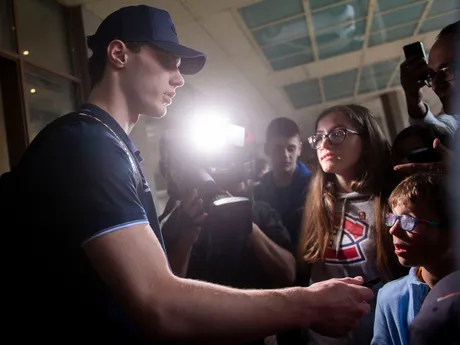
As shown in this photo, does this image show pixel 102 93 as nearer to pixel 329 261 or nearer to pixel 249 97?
pixel 329 261

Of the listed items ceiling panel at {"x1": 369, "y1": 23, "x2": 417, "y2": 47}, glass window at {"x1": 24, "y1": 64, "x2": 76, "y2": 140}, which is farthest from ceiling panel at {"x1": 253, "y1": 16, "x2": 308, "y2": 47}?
glass window at {"x1": 24, "y1": 64, "x2": 76, "y2": 140}

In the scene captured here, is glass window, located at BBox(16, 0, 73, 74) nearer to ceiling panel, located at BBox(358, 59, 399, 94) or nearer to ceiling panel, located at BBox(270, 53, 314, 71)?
ceiling panel, located at BBox(270, 53, 314, 71)

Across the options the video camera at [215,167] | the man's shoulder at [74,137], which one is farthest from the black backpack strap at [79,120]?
the video camera at [215,167]

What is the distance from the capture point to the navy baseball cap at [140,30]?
1.04 meters

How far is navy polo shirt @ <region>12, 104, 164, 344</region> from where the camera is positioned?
0.77 metres

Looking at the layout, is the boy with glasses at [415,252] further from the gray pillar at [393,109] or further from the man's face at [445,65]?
the gray pillar at [393,109]

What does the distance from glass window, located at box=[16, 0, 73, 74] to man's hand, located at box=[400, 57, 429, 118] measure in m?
2.31

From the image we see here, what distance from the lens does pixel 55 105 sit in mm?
2734

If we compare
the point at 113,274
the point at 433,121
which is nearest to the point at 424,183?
the point at 433,121

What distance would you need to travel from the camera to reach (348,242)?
144cm

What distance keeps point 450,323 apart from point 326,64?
179 inches

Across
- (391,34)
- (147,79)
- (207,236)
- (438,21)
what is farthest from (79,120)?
(438,21)

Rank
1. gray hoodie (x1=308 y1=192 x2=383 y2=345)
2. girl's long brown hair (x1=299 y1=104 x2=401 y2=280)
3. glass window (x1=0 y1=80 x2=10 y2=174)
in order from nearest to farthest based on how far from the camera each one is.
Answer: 1. gray hoodie (x1=308 y1=192 x2=383 y2=345)
2. girl's long brown hair (x1=299 y1=104 x2=401 y2=280)
3. glass window (x1=0 y1=80 x2=10 y2=174)

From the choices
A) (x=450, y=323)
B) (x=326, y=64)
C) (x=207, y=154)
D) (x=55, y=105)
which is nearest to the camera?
(x=450, y=323)
